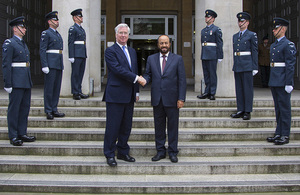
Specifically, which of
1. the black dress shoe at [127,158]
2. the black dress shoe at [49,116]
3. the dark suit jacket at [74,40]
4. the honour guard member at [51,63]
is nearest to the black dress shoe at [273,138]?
the black dress shoe at [127,158]

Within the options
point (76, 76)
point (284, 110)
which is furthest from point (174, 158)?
point (76, 76)

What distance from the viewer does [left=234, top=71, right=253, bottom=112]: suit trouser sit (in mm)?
6727

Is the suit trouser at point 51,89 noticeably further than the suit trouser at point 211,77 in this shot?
No

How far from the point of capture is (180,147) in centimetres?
571

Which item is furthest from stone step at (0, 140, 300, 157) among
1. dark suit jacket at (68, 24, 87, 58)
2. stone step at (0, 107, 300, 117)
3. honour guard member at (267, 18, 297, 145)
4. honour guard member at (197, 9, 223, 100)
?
dark suit jacket at (68, 24, 87, 58)

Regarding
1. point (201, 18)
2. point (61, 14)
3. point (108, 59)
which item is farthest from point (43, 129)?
point (201, 18)

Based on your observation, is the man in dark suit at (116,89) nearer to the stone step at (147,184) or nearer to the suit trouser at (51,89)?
the stone step at (147,184)

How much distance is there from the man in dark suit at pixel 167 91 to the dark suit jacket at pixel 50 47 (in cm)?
241

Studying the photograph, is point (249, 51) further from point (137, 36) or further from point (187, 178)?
point (137, 36)

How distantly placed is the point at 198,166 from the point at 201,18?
22.9ft

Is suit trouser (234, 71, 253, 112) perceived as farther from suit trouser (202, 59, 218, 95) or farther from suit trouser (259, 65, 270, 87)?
suit trouser (259, 65, 270, 87)

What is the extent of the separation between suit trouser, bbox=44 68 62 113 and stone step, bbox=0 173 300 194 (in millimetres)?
1972

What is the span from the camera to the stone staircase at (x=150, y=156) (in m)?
4.68

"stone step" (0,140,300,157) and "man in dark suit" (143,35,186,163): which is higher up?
"man in dark suit" (143,35,186,163)
